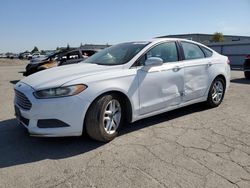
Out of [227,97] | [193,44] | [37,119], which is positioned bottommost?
[227,97]

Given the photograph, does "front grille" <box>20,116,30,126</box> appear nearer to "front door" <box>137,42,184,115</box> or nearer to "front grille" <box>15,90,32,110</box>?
"front grille" <box>15,90,32,110</box>

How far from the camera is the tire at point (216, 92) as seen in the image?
19.4 feet

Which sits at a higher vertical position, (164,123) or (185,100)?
(185,100)

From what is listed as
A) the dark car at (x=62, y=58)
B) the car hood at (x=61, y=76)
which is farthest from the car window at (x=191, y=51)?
the dark car at (x=62, y=58)

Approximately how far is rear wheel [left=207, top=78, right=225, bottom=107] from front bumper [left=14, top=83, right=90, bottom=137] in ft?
10.6

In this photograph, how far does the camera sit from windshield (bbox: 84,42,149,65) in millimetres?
4562

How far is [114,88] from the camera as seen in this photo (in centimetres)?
401

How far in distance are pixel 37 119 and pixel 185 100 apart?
2.87m

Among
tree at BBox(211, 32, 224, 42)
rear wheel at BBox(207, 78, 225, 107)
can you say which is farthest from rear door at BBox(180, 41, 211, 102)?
tree at BBox(211, 32, 224, 42)

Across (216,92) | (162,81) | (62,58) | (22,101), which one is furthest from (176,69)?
(62,58)

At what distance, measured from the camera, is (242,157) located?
349 centimetres

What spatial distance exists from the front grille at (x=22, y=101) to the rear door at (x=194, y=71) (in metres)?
2.88

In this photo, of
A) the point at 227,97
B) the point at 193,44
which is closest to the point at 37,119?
the point at 193,44

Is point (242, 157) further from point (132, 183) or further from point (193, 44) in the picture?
point (193, 44)
